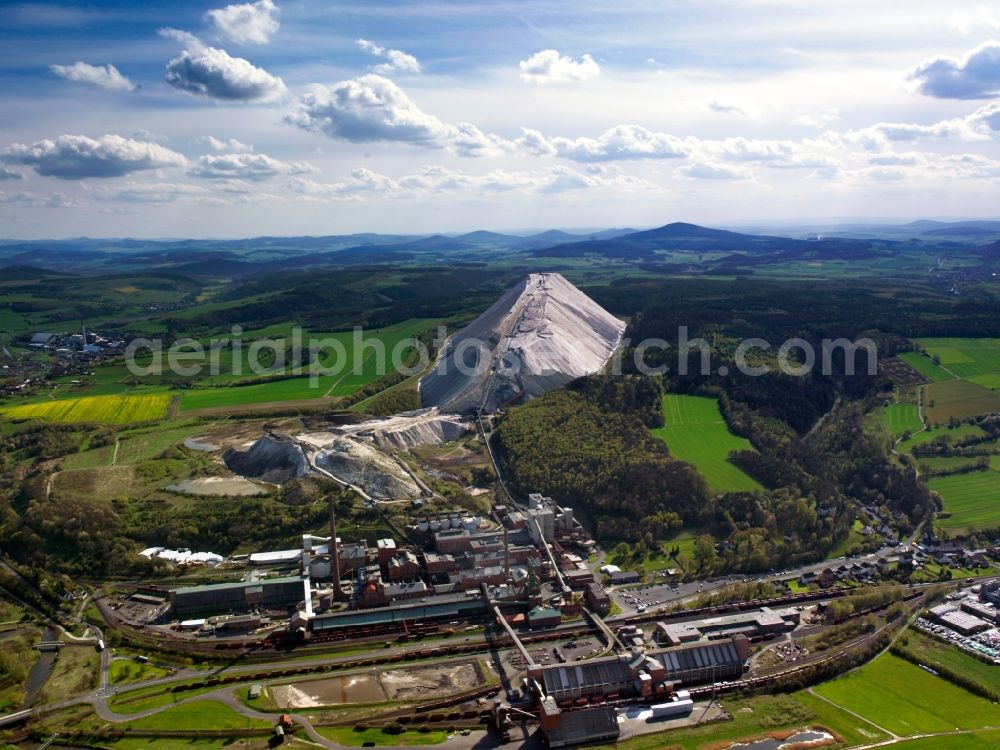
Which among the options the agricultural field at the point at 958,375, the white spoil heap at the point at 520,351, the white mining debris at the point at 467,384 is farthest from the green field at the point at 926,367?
the white mining debris at the point at 467,384

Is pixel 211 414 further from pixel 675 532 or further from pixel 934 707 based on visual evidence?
pixel 934 707

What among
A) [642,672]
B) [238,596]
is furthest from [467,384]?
[642,672]

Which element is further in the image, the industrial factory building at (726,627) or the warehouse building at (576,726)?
the industrial factory building at (726,627)

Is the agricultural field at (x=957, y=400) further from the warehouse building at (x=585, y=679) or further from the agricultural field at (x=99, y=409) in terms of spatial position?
the agricultural field at (x=99, y=409)

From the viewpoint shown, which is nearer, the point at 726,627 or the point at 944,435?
the point at 726,627

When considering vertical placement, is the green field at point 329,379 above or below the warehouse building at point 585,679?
above

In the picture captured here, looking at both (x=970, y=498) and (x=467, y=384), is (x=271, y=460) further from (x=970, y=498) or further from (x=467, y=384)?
(x=970, y=498)

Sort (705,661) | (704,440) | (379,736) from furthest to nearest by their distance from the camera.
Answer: (704,440) < (705,661) < (379,736)
